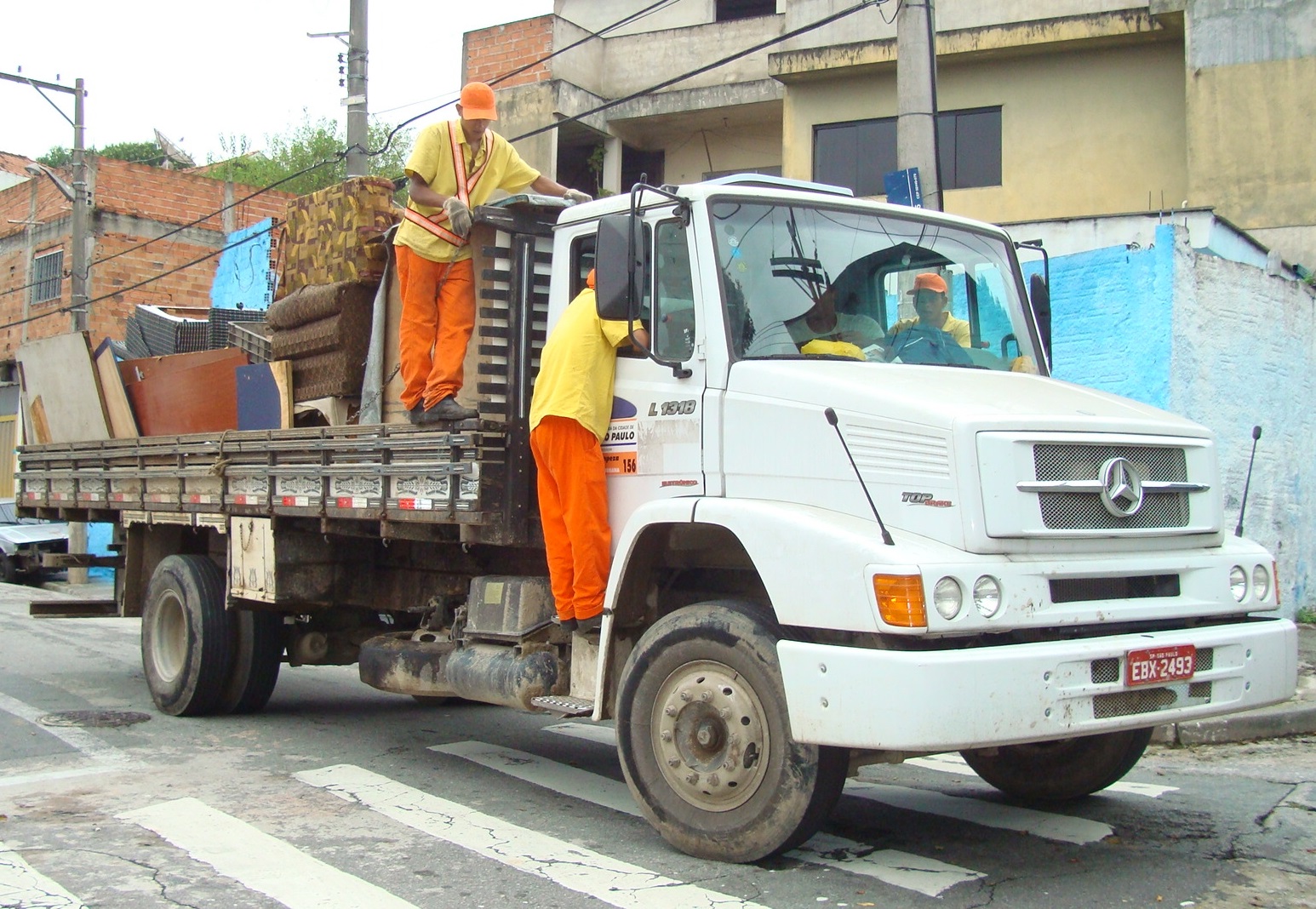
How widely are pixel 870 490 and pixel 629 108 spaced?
18575mm

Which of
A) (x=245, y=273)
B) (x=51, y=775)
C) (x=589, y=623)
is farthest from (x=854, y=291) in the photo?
(x=245, y=273)

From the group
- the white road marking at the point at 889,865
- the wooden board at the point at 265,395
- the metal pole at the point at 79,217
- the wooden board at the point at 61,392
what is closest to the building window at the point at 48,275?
the metal pole at the point at 79,217

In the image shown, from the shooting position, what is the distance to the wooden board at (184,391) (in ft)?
29.1

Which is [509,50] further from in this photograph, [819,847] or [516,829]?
[819,847]

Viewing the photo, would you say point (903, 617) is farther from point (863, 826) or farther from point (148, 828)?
point (148, 828)

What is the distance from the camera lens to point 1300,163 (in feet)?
52.3

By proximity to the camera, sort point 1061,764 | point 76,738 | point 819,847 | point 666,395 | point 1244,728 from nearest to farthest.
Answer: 1. point 819,847
2. point 666,395
3. point 1061,764
4. point 76,738
5. point 1244,728

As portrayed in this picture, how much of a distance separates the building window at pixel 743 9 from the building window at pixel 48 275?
14.3m

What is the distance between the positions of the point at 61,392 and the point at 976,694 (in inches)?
331

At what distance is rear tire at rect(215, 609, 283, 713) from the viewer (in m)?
8.64

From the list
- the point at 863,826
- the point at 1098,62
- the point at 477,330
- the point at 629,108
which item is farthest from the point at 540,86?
the point at 863,826

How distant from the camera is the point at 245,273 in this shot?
86.2ft

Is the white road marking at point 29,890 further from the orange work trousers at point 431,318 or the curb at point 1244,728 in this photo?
the curb at point 1244,728

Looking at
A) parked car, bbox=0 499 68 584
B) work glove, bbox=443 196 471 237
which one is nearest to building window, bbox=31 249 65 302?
parked car, bbox=0 499 68 584
